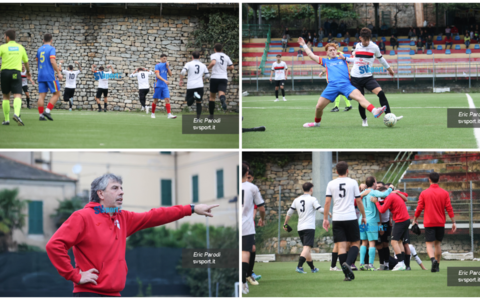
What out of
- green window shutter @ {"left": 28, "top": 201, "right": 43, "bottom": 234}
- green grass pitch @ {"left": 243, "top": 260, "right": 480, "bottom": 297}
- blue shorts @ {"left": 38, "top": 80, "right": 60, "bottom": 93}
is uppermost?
blue shorts @ {"left": 38, "top": 80, "right": 60, "bottom": 93}

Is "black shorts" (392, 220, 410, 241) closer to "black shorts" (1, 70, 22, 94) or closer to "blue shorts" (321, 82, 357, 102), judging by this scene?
"blue shorts" (321, 82, 357, 102)

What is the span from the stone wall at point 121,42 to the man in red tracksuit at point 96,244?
47.6ft

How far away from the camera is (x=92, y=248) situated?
3281 millimetres

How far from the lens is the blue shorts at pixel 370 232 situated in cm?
735

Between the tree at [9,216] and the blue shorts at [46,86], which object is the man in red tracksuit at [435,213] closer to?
the blue shorts at [46,86]

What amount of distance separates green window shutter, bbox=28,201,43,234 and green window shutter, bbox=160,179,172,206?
23.2ft

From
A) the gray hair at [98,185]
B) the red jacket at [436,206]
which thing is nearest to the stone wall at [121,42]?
the red jacket at [436,206]

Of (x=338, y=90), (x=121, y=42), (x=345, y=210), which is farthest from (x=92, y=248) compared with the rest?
(x=121, y=42)

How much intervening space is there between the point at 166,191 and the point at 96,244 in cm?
2799

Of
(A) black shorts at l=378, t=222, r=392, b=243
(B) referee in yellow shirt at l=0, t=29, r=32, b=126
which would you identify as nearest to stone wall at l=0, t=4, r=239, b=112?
(B) referee in yellow shirt at l=0, t=29, r=32, b=126

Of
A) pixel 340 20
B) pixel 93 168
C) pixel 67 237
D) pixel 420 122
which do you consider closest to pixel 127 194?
pixel 93 168

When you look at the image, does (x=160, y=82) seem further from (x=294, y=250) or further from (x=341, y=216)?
(x=341, y=216)

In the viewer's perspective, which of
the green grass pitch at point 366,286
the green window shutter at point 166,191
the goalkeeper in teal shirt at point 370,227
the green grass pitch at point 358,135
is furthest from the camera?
the green window shutter at point 166,191

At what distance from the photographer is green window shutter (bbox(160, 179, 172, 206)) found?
30631mm
